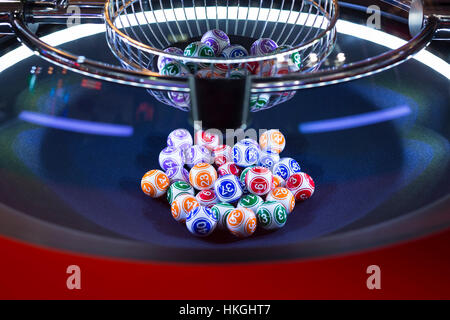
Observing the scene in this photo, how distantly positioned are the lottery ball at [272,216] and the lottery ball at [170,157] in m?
0.27

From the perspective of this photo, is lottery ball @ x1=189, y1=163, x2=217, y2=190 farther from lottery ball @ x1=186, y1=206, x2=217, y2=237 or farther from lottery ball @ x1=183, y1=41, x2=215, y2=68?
lottery ball @ x1=183, y1=41, x2=215, y2=68

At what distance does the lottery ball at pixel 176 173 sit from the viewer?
3.78 ft

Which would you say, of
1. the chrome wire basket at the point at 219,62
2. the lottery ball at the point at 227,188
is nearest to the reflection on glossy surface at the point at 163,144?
the lottery ball at the point at 227,188

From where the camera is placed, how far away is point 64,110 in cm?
110

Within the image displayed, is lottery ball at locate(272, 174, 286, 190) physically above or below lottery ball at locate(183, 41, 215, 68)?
below

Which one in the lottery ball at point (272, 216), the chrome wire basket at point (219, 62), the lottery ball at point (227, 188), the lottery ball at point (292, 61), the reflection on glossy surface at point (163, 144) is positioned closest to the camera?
the chrome wire basket at point (219, 62)

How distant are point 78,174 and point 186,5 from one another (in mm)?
564

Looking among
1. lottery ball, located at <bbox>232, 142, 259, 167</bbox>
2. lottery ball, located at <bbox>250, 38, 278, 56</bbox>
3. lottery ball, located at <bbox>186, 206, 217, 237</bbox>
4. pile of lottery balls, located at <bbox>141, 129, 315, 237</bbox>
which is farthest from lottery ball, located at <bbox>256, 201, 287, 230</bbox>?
lottery ball, located at <bbox>250, 38, 278, 56</bbox>

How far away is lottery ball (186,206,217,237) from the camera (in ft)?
3.14

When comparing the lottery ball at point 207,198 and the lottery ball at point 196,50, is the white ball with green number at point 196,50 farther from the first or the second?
the lottery ball at point 207,198

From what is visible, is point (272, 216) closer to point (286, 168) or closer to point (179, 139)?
point (286, 168)

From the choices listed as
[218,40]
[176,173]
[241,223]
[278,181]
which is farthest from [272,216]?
[218,40]

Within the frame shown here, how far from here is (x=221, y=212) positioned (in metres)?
1.05

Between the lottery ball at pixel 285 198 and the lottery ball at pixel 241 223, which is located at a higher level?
the lottery ball at pixel 285 198
